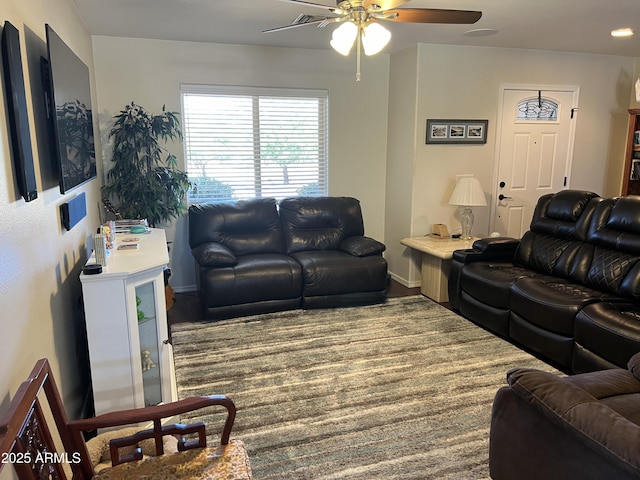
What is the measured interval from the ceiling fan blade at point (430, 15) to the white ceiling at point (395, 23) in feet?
1.96

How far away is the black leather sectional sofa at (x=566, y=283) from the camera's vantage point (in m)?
2.85

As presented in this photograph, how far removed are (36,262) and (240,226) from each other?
2.79 m

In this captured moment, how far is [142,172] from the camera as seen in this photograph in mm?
4281

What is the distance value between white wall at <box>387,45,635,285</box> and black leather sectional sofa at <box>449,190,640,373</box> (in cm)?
94

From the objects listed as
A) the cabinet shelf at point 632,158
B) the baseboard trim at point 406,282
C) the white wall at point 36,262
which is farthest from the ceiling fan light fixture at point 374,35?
the cabinet shelf at point 632,158


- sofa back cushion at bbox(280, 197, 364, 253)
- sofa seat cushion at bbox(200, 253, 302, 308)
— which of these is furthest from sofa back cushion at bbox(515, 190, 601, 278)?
sofa seat cushion at bbox(200, 253, 302, 308)

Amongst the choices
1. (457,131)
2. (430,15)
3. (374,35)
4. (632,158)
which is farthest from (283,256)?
(632,158)

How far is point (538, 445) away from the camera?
1.71 meters

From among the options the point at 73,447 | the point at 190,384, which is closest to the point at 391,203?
the point at 190,384

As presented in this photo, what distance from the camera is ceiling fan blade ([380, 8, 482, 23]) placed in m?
2.59

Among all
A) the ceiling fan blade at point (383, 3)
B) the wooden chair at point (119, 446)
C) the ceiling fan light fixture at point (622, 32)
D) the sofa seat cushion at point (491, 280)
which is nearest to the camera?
the wooden chair at point (119, 446)

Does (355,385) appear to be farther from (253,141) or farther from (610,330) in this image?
(253,141)

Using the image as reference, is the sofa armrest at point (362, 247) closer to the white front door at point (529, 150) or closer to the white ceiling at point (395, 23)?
the white front door at point (529, 150)

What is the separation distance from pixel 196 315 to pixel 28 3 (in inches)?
110
